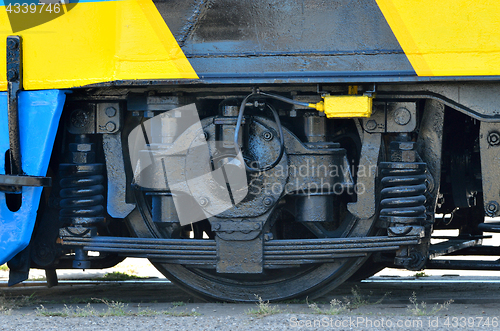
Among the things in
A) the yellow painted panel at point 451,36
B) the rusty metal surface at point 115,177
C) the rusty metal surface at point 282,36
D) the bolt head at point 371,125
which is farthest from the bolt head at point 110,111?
the yellow painted panel at point 451,36

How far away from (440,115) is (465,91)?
31 centimetres

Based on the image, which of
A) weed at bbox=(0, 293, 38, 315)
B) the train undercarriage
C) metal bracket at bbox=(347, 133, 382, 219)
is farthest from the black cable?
weed at bbox=(0, 293, 38, 315)

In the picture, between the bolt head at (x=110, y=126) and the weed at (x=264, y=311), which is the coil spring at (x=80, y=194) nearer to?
the bolt head at (x=110, y=126)

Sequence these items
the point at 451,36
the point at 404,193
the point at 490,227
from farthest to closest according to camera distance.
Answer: the point at 490,227 → the point at 404,193 → the point at 451,36

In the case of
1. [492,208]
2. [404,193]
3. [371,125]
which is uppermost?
[371,125]

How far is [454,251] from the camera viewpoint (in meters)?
5.00

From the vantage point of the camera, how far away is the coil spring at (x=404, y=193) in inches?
159

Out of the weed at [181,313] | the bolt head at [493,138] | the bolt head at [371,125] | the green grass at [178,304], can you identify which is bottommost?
the green grass at [178,304]

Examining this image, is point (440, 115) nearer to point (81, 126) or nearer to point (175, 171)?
point (175, 171)

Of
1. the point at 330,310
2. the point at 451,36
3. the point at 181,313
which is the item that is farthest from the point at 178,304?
the point at 451,36

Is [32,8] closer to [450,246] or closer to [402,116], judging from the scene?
[402,116]

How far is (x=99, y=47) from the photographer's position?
4.08 m

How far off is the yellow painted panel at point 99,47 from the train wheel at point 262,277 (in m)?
0.97

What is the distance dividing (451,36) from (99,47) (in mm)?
2230
